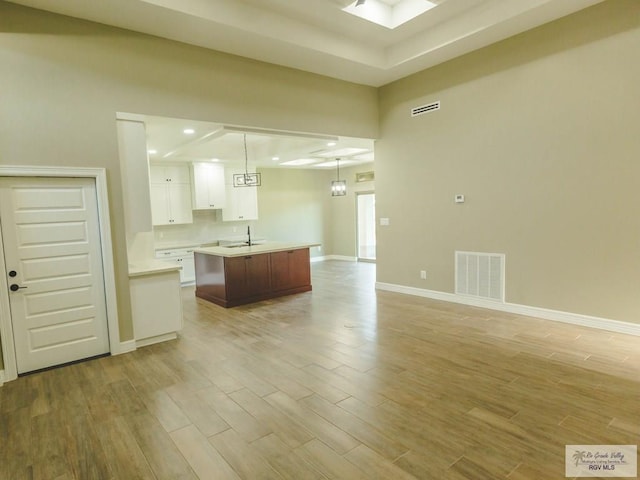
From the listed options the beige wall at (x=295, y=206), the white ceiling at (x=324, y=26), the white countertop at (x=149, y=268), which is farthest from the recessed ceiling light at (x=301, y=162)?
the white countertop at (x=149, y=268)

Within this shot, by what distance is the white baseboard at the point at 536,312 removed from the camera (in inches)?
157

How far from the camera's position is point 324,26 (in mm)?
4574

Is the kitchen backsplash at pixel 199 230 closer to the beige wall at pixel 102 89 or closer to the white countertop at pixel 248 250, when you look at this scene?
the white countertop at pixel 248 250

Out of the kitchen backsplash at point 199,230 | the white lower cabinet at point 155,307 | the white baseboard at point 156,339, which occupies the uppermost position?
the kitchen backsplash at point 199,230

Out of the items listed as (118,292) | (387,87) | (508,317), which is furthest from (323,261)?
(118,292)

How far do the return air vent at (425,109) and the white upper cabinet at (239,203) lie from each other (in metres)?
4.71

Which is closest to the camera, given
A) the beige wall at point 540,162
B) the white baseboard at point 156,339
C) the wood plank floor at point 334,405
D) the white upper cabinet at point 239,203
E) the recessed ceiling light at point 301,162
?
the wood plank floor at point 334,405

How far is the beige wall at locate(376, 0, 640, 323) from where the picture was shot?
389cm

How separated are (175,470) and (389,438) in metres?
1.33

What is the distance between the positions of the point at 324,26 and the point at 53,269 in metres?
4.24

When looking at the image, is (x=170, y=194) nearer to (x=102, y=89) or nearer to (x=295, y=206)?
(x=295, y=206)

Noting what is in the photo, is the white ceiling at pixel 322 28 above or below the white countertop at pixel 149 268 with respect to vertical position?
above

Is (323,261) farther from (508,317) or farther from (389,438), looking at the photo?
(389,438)

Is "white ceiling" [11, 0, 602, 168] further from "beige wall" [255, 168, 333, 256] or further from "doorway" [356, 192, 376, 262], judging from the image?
"doorway" [356, 192, 376, 262]
